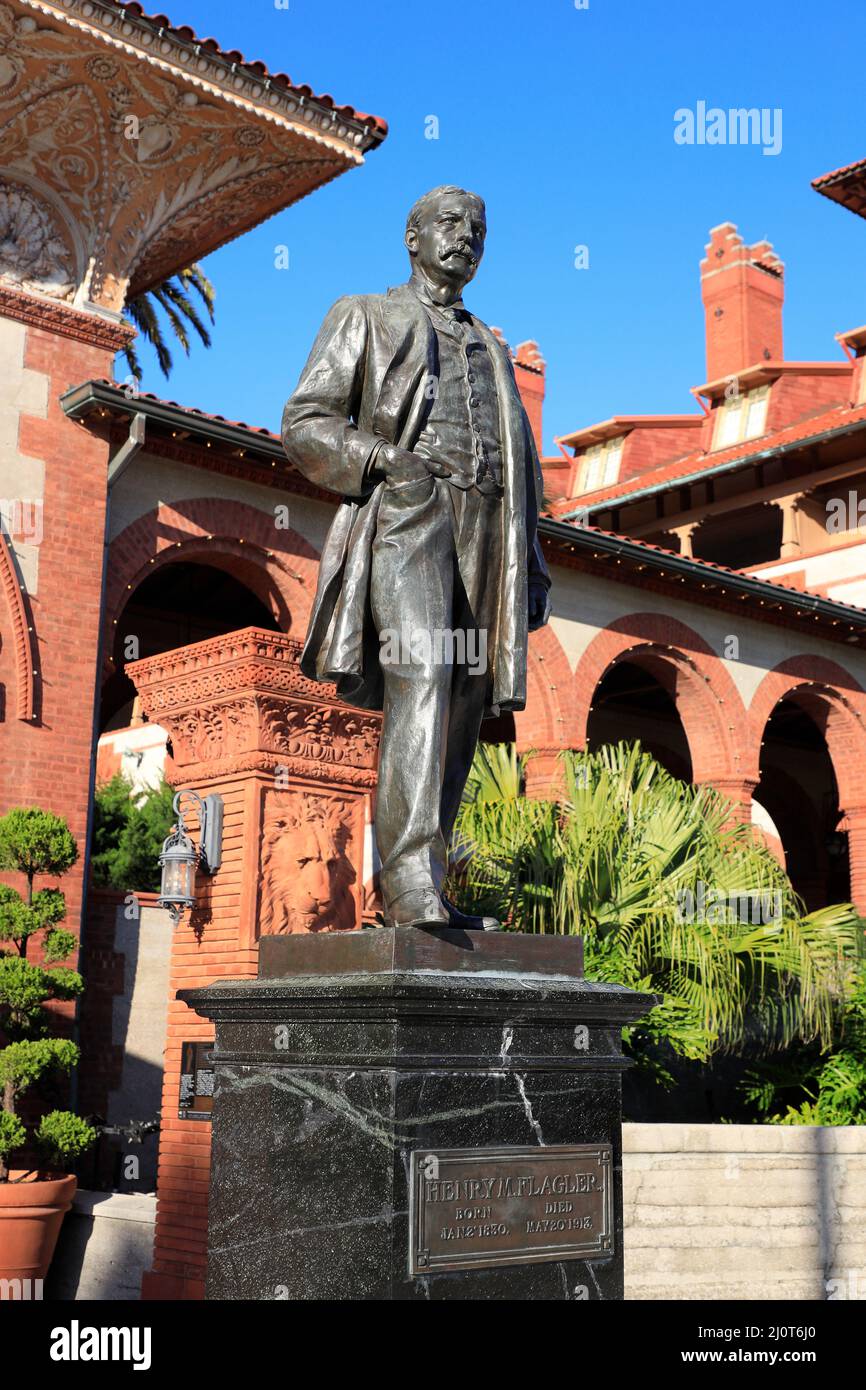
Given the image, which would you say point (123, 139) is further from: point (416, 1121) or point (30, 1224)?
point (416, 1121)

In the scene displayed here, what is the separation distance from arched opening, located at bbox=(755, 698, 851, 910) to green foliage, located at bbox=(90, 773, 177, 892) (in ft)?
44.6

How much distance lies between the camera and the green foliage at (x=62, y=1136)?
10.2 m

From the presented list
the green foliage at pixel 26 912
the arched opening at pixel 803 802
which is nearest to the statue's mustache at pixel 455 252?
the green foliage at pixel 26 912

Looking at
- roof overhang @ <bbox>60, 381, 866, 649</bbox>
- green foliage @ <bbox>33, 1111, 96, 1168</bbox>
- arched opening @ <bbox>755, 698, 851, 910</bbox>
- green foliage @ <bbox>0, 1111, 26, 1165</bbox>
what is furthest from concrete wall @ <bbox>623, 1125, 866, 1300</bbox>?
arched opening @ <bbox>755, 698, 851, 910</bbox>

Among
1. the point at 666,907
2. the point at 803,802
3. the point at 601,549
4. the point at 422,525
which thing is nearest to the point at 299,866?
the point at 666,907

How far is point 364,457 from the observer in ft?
13.7

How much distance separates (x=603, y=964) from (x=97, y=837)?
30.3 feet

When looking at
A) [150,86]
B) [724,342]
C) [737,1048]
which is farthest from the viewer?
[724,342]

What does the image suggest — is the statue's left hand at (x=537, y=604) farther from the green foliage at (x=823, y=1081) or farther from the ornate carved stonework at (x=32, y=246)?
the ornate carved stonework at (x=32, y=246)

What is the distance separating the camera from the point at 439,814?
13.6 feet

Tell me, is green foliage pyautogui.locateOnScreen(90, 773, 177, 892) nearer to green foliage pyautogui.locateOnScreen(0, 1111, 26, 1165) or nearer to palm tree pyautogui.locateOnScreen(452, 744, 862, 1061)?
palm tree pyautogui.locateOnScreen(452, 744, 862, 1061)

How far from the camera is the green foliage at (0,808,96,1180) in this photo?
10.2 m
